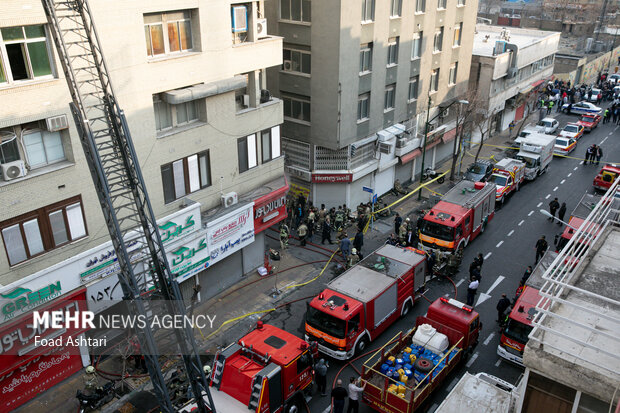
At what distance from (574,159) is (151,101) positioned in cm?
3796

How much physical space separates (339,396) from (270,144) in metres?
13.2

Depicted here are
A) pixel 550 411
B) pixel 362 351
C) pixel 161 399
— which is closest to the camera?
pixel 550 411

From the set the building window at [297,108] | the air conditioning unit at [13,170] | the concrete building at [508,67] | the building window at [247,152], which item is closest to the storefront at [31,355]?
the air conditioning unit at [13,170]

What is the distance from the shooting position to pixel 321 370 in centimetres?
1852

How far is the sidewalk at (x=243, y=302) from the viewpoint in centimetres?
1866

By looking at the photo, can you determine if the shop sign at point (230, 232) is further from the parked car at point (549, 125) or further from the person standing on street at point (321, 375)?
the parked car at point (549, 125)

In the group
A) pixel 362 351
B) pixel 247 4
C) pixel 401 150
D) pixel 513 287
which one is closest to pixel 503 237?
pixel 513 287

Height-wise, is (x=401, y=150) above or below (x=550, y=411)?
below

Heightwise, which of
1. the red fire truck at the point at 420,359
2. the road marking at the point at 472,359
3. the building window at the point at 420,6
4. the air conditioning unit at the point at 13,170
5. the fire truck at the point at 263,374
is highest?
the building window at the point at 420,6

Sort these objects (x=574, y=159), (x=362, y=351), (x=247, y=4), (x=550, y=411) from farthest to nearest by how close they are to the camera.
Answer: (x=574, y=159) → (x=247, y=4) → (x=362, y=351) → (x=550, y=411)

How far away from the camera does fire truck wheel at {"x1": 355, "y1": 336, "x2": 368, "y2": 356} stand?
2070 centimetres

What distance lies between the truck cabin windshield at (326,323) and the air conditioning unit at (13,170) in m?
11.1

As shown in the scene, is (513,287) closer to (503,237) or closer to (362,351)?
(503,237)

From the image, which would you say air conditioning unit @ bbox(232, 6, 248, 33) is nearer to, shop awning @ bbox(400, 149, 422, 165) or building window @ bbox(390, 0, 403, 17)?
building window @ bbox(390, 0, 403, 17)
